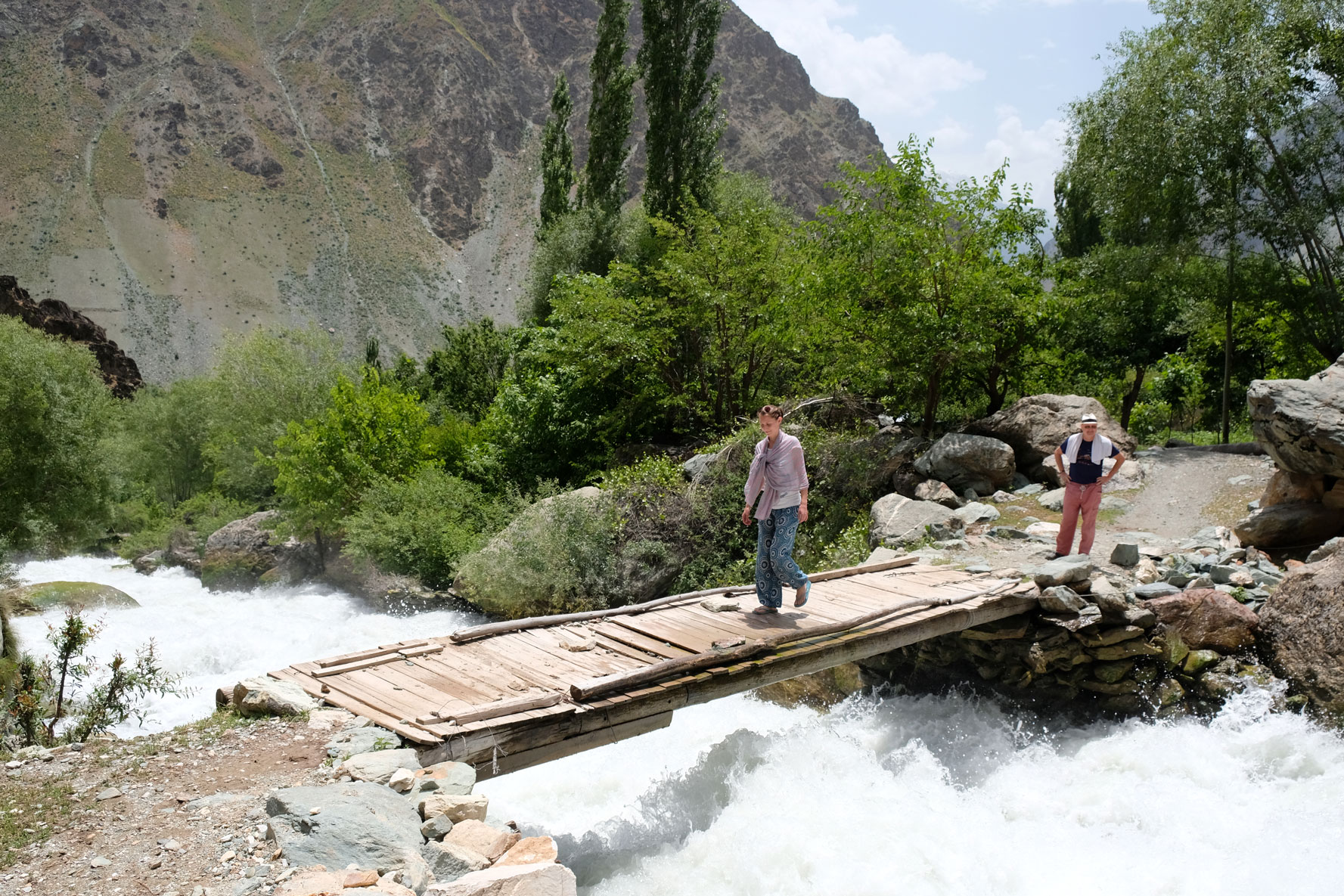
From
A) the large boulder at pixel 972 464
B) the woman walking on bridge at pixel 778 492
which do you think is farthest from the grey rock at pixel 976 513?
the woman walking on bridge at pixel 778 492

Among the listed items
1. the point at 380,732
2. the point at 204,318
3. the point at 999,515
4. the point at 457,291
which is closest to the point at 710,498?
the point at 999,515

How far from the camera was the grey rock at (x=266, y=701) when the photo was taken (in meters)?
5.93

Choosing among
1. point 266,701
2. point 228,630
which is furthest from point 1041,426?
point 228,630

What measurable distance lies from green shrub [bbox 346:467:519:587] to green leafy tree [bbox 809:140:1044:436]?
26.3ft

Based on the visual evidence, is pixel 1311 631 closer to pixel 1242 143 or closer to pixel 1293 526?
pixel 1293 526

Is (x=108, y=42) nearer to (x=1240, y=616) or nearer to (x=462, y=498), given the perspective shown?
(x=462, y=498)

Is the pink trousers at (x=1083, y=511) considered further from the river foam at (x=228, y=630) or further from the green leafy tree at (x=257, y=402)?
the green leafy tree at (x=257, y=402)

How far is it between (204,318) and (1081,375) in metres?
79.6

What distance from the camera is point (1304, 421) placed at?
9.25 metres

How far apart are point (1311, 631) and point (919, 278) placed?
7.90m

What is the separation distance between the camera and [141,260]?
8162cm

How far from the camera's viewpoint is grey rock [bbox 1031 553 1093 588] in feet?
29.5

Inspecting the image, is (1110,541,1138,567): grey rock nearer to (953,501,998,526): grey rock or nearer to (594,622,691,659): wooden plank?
(953,501,998,526): grey rock

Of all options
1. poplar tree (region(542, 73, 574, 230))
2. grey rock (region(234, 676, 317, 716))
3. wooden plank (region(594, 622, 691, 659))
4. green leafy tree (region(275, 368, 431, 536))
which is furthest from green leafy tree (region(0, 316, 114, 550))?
wooden plank (region(594, 622, 691, 659))
